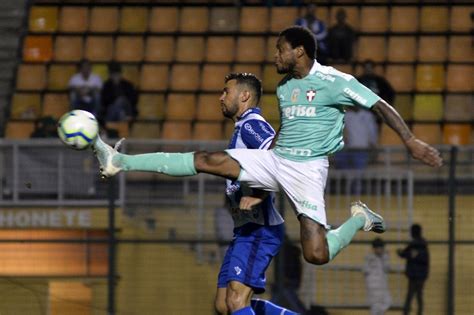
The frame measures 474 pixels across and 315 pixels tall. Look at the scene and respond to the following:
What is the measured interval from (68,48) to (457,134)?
5481 mm

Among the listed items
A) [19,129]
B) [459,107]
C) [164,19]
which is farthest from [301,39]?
[164,19]

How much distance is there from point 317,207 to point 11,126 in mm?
8702

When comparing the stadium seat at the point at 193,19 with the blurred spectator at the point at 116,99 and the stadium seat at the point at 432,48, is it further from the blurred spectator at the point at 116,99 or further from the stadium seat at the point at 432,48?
the stadium seat at the point at 432,48

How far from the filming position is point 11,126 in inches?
690

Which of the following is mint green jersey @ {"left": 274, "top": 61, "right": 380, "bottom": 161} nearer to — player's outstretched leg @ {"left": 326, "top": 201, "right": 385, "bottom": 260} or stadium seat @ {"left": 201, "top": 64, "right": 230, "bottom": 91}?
player's outstretched leg @ {"left": 326, "top": 201, "right": 385, "bottom": 260}

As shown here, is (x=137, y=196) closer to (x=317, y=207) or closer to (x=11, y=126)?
(x=11, y=126)

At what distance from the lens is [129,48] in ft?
61.9

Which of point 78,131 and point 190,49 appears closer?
point 78,131

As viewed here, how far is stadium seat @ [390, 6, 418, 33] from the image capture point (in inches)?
739

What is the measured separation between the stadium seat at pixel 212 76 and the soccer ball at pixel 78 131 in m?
9.01

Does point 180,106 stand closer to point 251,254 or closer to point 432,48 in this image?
point 432,48

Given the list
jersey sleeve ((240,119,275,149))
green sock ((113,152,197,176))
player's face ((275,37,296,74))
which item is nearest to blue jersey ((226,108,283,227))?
jersey sleeve ((240,119,275,149))

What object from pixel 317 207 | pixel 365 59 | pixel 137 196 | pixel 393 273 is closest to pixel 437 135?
pixel 365 59

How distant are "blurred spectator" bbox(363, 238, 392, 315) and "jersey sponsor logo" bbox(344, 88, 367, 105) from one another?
16.6ft
